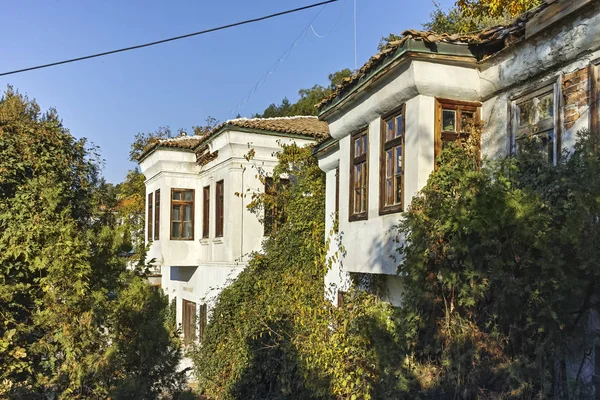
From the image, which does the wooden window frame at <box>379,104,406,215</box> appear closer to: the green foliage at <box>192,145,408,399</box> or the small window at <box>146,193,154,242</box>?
the green foliage at <box>192,145,408,399</box>

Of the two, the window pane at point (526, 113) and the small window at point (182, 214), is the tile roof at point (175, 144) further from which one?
the window pane at point (526, 113)

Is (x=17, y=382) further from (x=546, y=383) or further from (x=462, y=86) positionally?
(x=462, y=86)

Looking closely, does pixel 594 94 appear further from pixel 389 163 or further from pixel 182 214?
pixel 182 214

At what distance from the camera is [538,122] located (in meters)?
6.39

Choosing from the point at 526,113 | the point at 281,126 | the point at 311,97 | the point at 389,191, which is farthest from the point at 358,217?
the point at 311,97

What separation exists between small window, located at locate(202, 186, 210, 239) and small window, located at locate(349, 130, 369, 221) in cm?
813

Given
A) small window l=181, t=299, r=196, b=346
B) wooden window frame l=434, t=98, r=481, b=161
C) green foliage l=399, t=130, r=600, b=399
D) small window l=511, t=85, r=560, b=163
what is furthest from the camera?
small window l=181, t=299, r=196, b=346

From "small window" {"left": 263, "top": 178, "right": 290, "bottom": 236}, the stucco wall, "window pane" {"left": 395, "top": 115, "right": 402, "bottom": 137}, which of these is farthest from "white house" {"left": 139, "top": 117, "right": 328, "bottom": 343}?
"window pane" {"left": 395, "top": 115, "right": 402, "bottom": 137}

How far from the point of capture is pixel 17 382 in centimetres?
671

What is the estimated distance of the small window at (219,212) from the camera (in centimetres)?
1557

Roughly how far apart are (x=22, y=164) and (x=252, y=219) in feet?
27.1

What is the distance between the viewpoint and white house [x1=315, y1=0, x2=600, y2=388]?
591 centimetres

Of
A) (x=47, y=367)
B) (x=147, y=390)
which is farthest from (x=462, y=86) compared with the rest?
(x=47, y=367)

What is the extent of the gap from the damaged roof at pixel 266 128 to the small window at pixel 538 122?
7313 mm
